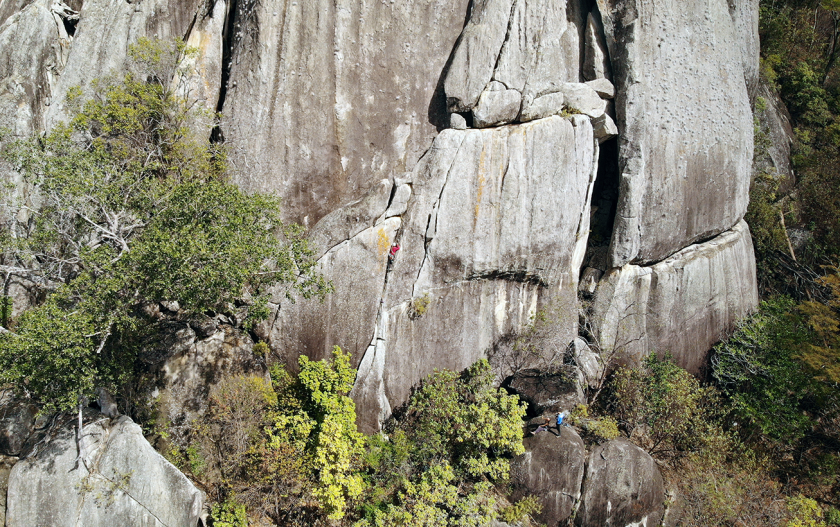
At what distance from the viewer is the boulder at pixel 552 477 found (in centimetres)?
1185

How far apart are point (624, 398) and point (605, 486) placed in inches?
96.6

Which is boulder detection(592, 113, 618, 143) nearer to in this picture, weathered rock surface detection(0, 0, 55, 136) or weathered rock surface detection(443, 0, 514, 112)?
weathered rock surface detection(443, 0, 514, 112)

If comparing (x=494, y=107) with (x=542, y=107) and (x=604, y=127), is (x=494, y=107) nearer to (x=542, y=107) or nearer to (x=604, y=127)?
(x=542, y=107)

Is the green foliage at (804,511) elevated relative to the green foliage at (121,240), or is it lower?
lower

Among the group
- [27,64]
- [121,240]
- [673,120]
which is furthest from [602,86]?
[27,64]

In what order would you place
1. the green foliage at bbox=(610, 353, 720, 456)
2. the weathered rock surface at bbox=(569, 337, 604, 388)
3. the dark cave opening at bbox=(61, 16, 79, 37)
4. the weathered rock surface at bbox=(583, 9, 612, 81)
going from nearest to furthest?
the green foliage at bbox=(610, 353, 720, 456)
the dark cave opening at bbox=(61, 16, 79, 37)
the weathered rock surface at bbox=(583, 9, 612, 81)
the weathered rock surface at bbox=(569, 337, 604, 388)

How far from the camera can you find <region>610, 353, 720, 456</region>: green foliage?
13.2 metres

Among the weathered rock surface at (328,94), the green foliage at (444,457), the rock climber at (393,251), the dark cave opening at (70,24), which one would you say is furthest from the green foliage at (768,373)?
the dark cave opening at (70,24)

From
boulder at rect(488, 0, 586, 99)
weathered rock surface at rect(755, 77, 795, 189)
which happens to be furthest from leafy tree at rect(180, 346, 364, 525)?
weathered rock surface at rect(755, 77, 795, 189)

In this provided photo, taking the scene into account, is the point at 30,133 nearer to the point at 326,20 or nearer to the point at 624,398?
the point at 326,20

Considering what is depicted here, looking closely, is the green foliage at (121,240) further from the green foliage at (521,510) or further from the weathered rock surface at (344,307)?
the green foliage at (521,510)

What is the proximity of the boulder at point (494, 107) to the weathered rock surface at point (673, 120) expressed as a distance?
3029 millimetres

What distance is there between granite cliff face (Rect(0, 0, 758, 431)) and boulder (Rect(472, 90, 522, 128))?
0.04 metres

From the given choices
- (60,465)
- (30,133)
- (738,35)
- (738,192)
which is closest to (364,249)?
(60,465)
